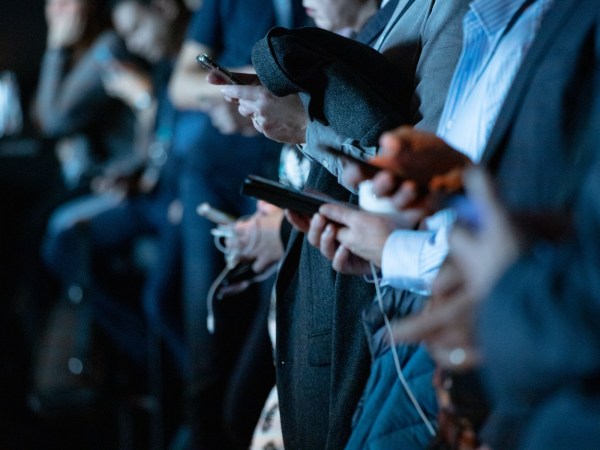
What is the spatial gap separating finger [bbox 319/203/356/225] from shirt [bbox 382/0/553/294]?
56 millimetres

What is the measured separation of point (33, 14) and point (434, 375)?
3.17 meters

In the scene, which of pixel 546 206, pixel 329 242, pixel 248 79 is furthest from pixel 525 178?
pixel 248 79

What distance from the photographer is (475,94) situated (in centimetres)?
95

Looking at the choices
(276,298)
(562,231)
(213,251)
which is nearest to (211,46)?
(213,251)

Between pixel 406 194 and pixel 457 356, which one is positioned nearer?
pixel 457 356

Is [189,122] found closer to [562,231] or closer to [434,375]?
[434,375]

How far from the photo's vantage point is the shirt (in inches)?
36.1

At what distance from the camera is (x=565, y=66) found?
0.83 metres

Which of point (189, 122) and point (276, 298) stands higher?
point (276, 298)

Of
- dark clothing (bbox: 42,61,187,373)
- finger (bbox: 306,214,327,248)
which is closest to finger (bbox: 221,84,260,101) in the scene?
finger (bbox: 306,214,327,248)

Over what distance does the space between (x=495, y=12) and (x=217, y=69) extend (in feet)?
1.33

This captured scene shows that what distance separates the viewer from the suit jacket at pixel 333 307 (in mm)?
1076

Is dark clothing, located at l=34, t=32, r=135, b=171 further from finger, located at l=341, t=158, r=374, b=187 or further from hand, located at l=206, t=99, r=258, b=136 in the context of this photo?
finger, located at l=341, t=158, r=374, b=187

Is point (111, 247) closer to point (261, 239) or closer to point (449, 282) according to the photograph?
point (261, 239)
